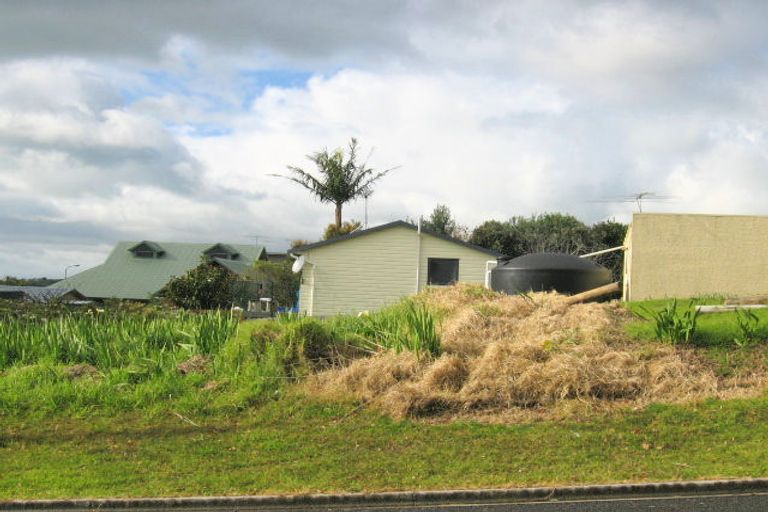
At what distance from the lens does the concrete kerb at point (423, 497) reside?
754cm

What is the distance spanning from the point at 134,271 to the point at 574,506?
52.3 m

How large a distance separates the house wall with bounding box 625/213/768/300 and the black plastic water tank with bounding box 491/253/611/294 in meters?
3.21

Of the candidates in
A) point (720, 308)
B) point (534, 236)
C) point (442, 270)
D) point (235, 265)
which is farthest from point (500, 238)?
point (720, 308)

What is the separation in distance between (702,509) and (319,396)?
5.30 meters

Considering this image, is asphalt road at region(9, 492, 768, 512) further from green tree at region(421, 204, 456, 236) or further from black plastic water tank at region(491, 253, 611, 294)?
green tree at region(421, 204, 456, 236)

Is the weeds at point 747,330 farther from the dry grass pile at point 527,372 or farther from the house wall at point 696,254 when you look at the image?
the house wall at point 696,254

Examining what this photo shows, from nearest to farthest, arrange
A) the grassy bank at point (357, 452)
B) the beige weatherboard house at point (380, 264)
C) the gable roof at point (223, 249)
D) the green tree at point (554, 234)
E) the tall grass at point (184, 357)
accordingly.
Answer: the grassy bank at point (357, 452) < the tall grass at point (184, 357) < the beige weatherboard house at point (380, 264) < the green tree at point (554, 234) < the gable roof at point (223, 249)

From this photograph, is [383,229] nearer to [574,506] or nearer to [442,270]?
[442,270]

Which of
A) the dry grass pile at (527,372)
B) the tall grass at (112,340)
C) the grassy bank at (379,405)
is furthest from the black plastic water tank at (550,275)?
the tall grass at (112,340)

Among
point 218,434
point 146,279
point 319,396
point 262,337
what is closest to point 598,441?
point 319,396

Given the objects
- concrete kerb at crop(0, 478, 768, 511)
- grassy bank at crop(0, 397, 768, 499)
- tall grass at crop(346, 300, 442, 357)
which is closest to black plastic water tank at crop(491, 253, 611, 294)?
tall grass at crop(346, 300, 442, 357)

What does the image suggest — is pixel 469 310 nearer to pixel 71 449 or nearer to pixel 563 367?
pixel 563 367

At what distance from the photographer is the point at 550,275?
1812cm

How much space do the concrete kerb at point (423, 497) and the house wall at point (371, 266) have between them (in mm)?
24950
